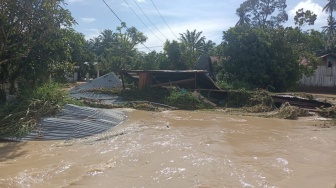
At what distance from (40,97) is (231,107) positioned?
8464 mm

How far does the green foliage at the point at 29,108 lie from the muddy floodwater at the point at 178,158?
61 cm

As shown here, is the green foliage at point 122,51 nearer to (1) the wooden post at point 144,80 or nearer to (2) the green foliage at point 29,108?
(1) the wooden post at point 144,80

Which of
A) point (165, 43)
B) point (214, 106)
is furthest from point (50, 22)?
point (165, 43)

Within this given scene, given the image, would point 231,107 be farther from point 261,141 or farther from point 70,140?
point 70,140

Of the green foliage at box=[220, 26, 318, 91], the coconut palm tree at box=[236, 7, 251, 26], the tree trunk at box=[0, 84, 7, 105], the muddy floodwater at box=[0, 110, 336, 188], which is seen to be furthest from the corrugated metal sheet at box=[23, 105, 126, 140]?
the coconut palm tree at box=[236, 7, 251, 26]

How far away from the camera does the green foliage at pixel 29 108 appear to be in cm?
789

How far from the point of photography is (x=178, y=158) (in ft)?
20.3

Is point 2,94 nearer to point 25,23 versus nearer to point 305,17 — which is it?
point 25,23

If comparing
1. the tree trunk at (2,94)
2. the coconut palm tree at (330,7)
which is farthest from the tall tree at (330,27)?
the tree trunk at (2,94)

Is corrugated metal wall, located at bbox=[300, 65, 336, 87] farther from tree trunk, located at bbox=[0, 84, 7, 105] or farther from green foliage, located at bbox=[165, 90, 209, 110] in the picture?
tree trunk, located at bbox=[0, 84, 7, 105]

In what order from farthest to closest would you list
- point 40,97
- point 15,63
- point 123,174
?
point 15,63, point 40,97, point 123,174

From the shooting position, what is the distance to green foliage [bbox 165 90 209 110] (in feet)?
46.5

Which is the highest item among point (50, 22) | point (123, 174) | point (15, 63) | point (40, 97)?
point (50, 22)

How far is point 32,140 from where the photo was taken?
768 cm
